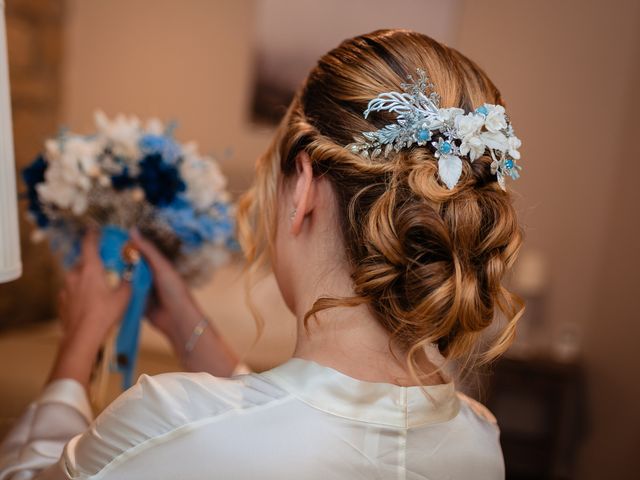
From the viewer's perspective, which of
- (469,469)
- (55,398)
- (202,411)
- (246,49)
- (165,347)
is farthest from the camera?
(246,49)

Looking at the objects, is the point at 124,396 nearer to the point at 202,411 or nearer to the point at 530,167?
the point at 202,411

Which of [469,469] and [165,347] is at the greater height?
[469,469]

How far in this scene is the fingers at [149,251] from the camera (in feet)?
4.88

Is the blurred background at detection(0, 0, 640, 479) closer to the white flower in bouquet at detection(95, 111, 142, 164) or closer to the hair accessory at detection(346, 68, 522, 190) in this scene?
the white flower in bouquet at detection(95, 111, 142, 164)

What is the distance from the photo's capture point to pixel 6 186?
81 cm

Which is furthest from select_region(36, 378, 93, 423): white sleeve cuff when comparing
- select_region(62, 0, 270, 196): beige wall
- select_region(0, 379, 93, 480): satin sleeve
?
select_region(62, 0, 270, 196): beige wall

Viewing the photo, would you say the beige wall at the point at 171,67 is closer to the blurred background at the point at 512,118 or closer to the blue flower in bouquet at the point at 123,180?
the blurred background at the point at 512,118

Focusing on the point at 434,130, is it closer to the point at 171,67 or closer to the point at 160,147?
the point at 160,147

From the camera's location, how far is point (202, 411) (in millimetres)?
821

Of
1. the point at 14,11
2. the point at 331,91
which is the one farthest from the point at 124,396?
the point at 14,11

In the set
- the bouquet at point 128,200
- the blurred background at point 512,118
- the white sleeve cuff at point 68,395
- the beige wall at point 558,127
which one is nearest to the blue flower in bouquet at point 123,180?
the bouquet at point 128,200

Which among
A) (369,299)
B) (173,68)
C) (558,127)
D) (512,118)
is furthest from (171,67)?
(369,299)

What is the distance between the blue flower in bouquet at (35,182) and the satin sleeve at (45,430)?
Result: 486mm

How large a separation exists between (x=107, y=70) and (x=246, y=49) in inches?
33.7
